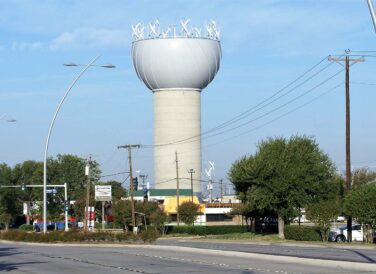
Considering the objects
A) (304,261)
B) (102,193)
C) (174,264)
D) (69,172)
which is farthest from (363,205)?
(69,172)

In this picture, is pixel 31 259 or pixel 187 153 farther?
pixel 187 153

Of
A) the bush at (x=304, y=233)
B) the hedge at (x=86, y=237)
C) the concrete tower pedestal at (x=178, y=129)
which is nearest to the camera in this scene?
the hedge at (x=86, y=237)

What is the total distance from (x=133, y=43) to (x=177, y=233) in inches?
1494

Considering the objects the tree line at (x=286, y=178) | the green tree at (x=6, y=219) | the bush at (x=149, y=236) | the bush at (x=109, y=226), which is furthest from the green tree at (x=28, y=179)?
the bush at (x=149, y=236)

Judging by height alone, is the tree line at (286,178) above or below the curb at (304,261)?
above

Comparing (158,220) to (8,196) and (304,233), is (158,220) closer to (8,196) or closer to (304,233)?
(304,233)

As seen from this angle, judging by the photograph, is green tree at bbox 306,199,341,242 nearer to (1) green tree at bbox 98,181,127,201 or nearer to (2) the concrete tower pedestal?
(2) the concrete tower pedestal

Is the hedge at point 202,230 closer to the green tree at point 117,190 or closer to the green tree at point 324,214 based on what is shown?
the green tree at point 324,214

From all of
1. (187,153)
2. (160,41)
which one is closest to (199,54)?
(160,41)

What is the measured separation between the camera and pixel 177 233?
96.4 metres

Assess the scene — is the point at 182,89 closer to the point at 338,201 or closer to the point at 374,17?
the point at 338,201

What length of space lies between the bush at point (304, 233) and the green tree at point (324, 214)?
0.64m

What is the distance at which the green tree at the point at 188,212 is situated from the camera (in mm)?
106000

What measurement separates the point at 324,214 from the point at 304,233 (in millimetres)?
3392
